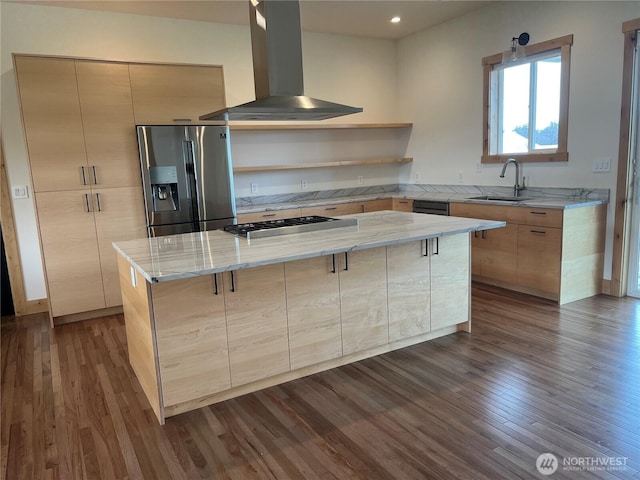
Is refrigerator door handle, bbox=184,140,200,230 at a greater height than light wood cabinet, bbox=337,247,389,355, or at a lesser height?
greater

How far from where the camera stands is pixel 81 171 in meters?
3.88

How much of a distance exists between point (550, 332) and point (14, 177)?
4.64 m

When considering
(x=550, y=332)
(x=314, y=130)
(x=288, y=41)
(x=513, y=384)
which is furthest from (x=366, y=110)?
(x=513, y=384)

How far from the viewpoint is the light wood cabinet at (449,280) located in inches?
122

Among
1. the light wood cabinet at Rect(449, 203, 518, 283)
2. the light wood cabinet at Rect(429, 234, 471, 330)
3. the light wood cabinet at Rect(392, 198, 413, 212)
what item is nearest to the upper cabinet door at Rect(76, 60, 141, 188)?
the light wood cabinet at Rect(429, 234, 471, 330)

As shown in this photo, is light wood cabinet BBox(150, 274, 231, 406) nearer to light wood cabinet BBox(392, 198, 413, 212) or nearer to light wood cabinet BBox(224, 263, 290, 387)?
light wood cabinet BBox(224, 263, 290, 387)

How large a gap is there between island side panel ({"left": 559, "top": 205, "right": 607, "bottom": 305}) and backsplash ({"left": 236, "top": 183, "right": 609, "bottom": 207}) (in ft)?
0.69

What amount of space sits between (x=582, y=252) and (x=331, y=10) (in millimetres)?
3260

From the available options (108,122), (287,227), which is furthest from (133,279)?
(108,122)

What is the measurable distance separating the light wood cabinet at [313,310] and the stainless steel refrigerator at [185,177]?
6.34ft

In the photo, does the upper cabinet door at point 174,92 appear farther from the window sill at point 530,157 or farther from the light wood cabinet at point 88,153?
the window sill at point 530,157

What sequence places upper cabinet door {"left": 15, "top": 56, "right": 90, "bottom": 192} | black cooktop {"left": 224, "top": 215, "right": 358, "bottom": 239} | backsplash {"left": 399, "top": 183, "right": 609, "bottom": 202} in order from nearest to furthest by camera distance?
black cooktop {"left": 224, "top": 215, "right": 358, "bottom": 239}
upper cabinet door {"left": 15, "top": 56, "right": 90, "bottom": 192}
backsplash {"left": 399, "top": 183, "right": 609, "bottom": 202}

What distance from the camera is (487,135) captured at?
4.88 meters

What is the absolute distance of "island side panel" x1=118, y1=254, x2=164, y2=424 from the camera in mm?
2262
